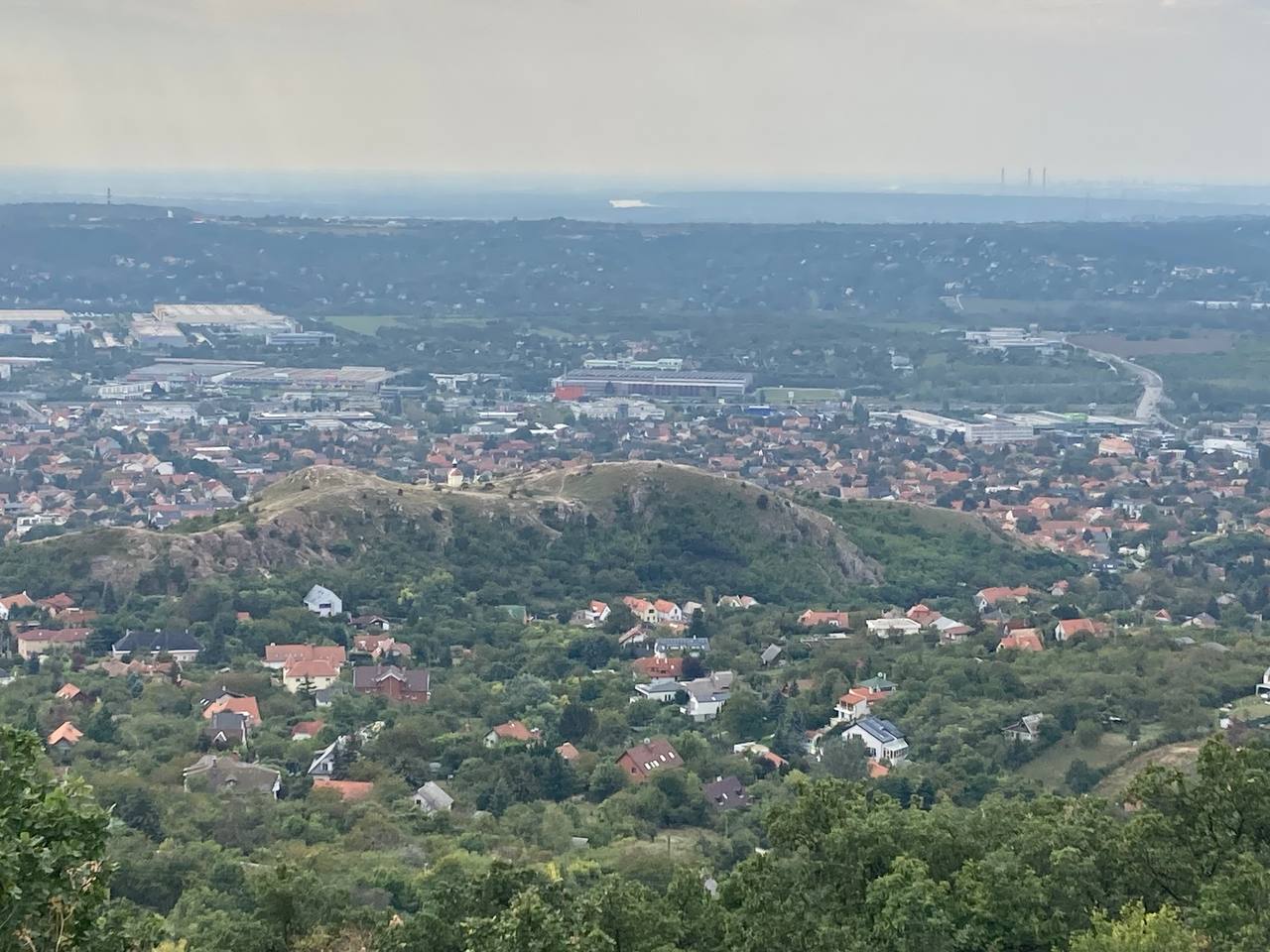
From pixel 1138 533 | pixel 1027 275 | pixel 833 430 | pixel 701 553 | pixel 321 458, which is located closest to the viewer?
pixel 701 553

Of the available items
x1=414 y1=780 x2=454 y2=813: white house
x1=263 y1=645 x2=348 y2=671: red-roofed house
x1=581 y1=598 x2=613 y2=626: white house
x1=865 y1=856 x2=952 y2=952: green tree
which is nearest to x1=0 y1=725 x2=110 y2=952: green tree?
x1=865 y1=856 x2=952 y2=952: green tree

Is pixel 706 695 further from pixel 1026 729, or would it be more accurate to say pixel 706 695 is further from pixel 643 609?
pixel 643 609

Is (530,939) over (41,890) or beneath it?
beneath

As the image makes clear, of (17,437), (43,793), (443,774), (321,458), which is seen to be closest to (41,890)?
(43,793)

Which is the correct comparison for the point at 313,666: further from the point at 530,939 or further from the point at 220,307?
the point at 220,307

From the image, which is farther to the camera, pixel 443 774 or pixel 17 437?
pixel 17 437

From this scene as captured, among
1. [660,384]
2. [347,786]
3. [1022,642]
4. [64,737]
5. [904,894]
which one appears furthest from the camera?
[660,384]

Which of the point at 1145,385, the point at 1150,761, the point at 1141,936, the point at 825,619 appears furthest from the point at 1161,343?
the point at 1141,936
